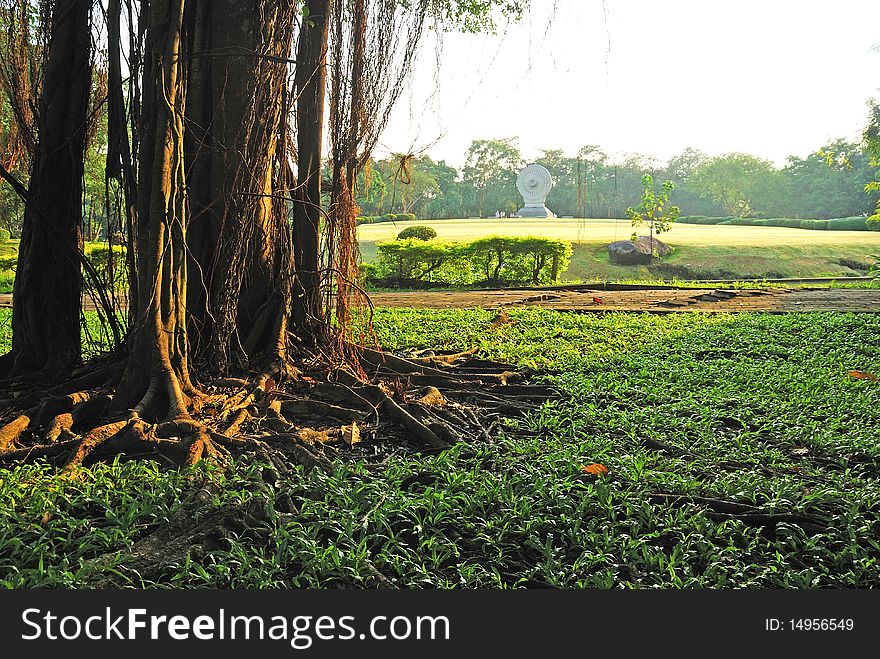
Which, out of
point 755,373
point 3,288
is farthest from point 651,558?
point 3,288

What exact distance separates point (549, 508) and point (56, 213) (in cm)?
339

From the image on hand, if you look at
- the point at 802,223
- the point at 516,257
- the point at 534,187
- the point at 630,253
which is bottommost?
the point at 516,257

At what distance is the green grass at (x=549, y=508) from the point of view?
7.84 ft

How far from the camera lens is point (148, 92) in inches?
154

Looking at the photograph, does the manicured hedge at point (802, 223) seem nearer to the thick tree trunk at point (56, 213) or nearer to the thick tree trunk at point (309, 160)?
the thick tree trunk at point (309, 160)

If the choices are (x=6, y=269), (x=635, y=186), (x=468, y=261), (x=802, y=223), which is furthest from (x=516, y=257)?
(x=635, y=186)

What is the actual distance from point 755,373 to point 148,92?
4364 millimetres

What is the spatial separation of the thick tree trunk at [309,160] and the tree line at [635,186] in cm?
2980

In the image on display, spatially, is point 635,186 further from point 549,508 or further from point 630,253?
point 549,508

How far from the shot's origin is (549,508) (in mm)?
2875

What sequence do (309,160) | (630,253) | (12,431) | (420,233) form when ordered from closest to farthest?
(12,431), (309,160), (630,253), (420,233)

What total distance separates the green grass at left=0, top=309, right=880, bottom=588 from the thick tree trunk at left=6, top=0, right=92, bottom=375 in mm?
1688

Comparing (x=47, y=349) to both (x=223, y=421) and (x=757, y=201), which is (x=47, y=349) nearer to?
(x=223, y=421)

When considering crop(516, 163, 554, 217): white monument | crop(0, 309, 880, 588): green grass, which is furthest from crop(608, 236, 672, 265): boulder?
crop(0, 309, 880, 588): green grass
